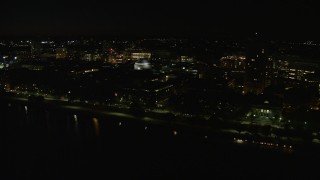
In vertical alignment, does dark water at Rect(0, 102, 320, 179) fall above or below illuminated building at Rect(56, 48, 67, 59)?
below

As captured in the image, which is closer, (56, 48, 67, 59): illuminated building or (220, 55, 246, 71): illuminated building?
(220, 55, 246, 71): illuminated building

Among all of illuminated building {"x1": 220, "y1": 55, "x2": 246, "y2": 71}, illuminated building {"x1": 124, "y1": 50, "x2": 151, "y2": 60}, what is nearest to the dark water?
illuminated building {"x1": 220, "y1": 55, "x2": 246, "y2": 71}

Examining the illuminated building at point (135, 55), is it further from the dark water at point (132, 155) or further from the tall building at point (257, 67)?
the dark water at point (132, 155)

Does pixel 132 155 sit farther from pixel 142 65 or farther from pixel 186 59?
pixel 186 59

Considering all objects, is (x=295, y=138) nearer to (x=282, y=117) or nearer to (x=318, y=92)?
(x=282, y=117)

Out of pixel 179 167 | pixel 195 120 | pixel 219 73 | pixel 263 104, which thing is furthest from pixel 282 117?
pixel 219 73

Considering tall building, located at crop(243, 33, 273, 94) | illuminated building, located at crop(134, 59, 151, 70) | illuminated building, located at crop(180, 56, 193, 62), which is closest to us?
tall building, located at crop(243, 33, 273, 94)

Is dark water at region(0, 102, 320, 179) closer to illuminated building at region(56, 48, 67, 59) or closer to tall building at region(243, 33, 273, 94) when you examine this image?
tall building at region(243, 33, 273, 94)

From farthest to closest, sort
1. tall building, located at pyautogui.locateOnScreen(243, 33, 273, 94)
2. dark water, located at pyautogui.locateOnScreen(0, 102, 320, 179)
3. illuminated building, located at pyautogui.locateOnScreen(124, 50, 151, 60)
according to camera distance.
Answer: illuminated building, located at pyautogui.locateOnScreen(124, 50, 151, 60)
tall building, located at pyautogui.locateOnScreen(243, 33, 273, 94)
dark water, located at pyautogui.locateOnScreen(0, 102, 320, 179)
